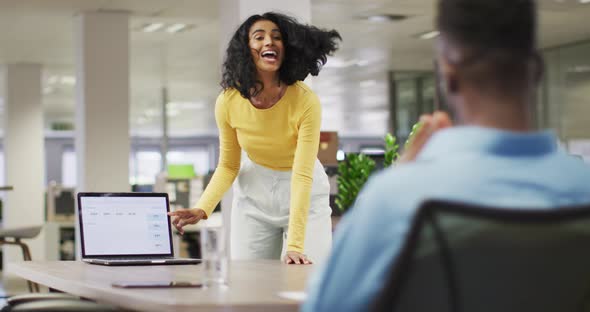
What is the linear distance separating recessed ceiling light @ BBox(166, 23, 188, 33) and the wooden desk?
7.24 meters

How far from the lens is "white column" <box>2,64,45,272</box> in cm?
1261

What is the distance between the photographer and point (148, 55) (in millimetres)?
12148

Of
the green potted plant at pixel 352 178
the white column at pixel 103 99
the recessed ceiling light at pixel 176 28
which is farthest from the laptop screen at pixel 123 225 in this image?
the recessed ceiling light at pixel 176 28

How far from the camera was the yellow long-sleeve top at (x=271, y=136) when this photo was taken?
9.80 ft

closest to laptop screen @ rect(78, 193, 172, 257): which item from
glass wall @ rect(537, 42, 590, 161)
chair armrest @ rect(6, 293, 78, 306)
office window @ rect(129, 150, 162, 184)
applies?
chair armrest @ rect(6, 293, 78, 306)

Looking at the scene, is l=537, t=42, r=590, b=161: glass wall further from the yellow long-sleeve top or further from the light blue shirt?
the light blue shirt

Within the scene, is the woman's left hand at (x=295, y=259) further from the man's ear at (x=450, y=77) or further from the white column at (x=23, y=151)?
the white column at (x=23, y=151)

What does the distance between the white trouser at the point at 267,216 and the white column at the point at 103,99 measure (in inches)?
232

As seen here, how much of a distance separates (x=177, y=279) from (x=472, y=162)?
115 centimetres

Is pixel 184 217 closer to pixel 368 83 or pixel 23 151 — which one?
pixel 23 151

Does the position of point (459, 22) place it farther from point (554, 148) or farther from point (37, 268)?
point (37, 268)

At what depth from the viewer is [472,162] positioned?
1.10 metres

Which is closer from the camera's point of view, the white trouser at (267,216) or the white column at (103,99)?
the white trouser at (267,216)

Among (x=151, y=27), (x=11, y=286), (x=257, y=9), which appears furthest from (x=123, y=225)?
(x=11, y=286)
